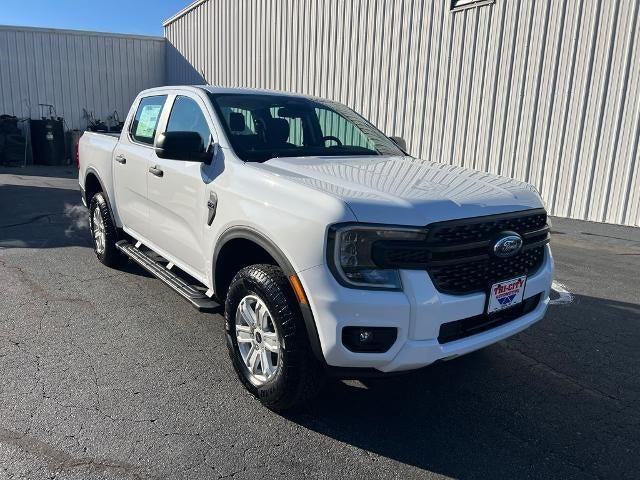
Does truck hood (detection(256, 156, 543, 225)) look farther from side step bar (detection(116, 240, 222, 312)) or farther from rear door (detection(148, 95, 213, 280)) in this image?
side step bar (detection(116, 240, 222, 312))

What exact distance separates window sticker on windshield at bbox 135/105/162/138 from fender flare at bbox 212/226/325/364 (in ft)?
6.24

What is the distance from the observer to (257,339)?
306 cm

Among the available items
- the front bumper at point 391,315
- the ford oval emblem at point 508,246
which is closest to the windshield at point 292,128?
the front bumper at point 391,315

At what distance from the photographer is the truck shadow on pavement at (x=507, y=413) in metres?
2.64

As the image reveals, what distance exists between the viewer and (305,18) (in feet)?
43.6

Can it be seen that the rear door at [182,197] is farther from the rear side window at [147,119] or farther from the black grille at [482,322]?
the black grille at [482,322]

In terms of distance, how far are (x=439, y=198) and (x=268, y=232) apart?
944 millimetres

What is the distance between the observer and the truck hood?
2.53m

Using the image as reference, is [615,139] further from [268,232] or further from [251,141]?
[268,232]

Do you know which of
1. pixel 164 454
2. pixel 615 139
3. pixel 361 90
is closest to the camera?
pixel 164 454

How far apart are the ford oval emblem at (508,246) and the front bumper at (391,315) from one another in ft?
1.11

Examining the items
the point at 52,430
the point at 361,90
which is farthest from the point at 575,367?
the point at 361,90

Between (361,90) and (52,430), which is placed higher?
(361,90)

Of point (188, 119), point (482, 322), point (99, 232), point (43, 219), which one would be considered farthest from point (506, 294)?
point (43, 219)
